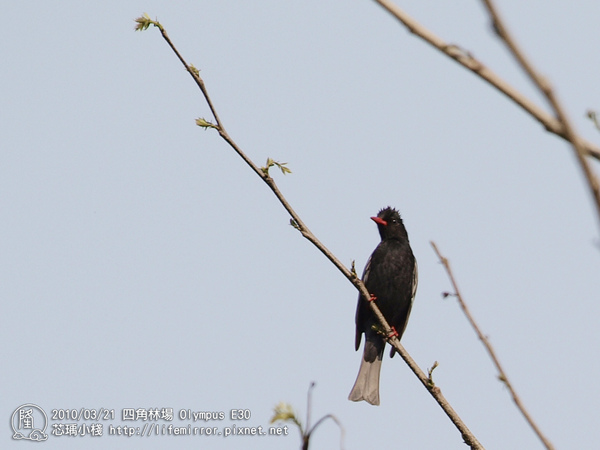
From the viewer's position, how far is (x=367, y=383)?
831 cm

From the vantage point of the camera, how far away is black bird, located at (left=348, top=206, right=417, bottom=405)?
8.33m

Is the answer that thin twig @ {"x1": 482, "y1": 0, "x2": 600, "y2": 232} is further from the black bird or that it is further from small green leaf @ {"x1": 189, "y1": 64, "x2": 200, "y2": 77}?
the black bird

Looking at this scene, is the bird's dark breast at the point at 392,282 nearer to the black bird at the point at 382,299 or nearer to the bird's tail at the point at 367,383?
the black bird at the point at 382,299

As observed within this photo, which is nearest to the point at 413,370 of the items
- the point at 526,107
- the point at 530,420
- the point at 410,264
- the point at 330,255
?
the point at 330,255

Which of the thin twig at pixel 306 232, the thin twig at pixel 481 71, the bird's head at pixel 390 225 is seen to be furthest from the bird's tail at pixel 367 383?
the thin twig at pixel 481 71

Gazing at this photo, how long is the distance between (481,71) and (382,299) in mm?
7375

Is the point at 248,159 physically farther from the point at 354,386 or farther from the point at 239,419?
the point at 354,386

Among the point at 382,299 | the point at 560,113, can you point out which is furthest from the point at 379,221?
the point at 560,113

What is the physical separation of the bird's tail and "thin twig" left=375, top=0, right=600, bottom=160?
23.1 ft

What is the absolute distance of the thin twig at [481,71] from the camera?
1.33 metres

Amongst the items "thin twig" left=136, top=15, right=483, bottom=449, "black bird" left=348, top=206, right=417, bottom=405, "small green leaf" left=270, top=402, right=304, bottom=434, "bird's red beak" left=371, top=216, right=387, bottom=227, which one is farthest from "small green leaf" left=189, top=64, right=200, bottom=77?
"bird's red beak" left=371, top=216, right=387, bottom=227

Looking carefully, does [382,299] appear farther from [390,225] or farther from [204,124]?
[204,124]

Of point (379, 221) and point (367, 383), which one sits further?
point (379, 221)

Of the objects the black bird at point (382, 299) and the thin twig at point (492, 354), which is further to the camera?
the black bird at point (382, 299)
